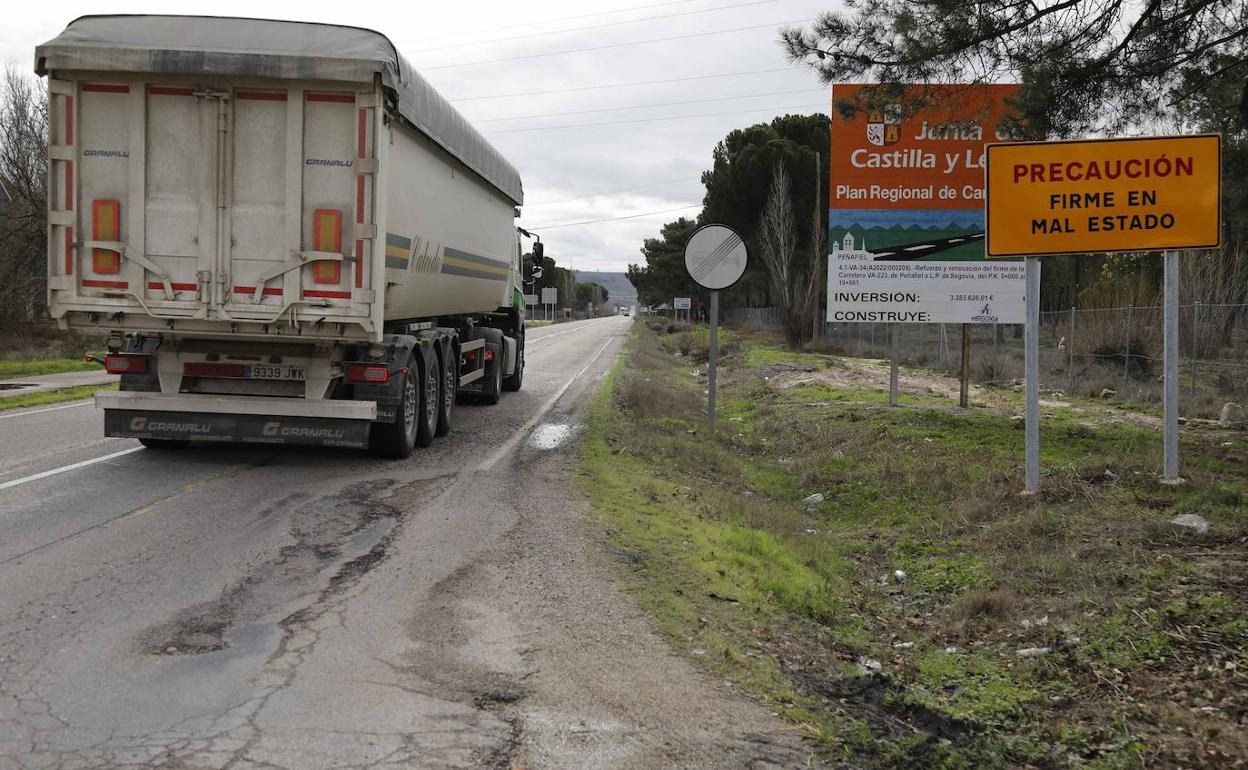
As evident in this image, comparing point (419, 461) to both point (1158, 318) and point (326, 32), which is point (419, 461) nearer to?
point (326, 32)

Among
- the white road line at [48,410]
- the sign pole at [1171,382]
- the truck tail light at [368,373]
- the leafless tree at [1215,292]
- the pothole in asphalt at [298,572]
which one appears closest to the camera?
the pothole in asphalt at [298,572]

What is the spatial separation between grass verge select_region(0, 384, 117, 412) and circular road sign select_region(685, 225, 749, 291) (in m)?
9.51

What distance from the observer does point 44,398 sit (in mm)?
16531

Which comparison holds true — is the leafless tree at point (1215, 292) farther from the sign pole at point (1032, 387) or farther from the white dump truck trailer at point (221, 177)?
the white dump truck trailer at point (221, 177)

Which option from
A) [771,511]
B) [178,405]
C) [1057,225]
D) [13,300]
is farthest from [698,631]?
[13,300]

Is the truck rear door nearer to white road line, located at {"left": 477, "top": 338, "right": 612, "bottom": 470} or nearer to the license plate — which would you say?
the license plate

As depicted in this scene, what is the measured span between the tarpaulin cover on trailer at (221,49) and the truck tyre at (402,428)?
9.47 feet

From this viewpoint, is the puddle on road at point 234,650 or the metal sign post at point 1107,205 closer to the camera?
the puddle on road at point 234,650

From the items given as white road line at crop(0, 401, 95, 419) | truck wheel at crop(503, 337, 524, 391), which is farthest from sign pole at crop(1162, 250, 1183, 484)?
white road line at crop(0, 401, 95, 419)

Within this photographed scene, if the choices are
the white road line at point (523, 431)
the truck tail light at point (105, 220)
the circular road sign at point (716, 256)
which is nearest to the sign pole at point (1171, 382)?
the circular road sign at point (716, 256)

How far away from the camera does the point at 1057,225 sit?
923 cm

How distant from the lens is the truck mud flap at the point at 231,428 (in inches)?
399

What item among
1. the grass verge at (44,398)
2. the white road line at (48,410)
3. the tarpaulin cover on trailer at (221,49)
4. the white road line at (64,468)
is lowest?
the white road line at (64,468)

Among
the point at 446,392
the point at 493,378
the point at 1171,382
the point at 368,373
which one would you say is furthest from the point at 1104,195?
the point at 493,378
